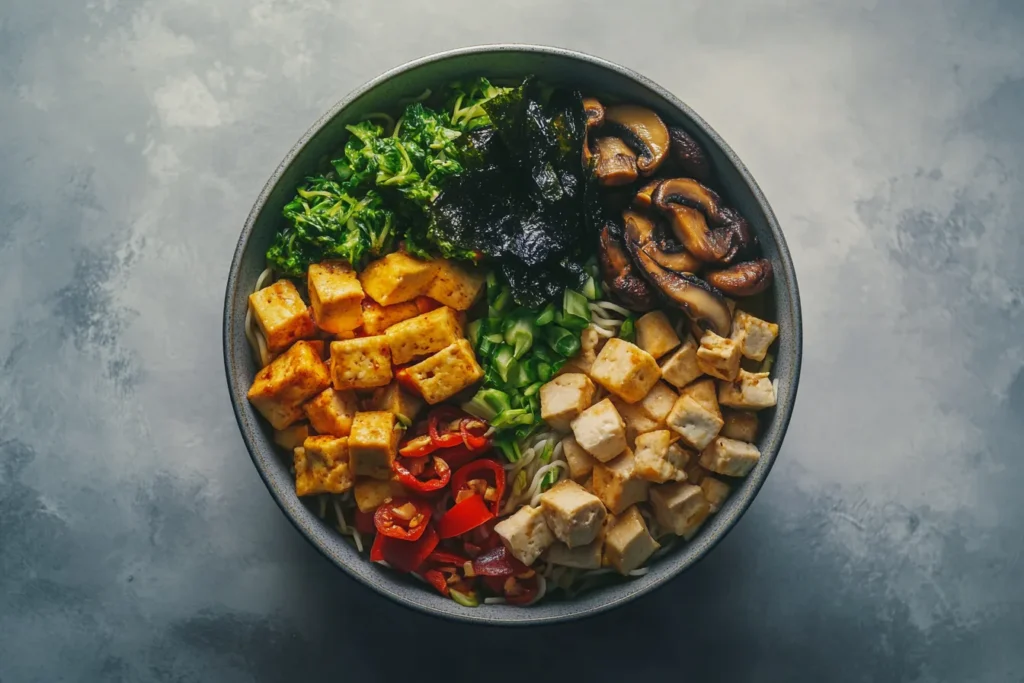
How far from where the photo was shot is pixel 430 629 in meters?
4.47

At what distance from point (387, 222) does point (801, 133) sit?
2239mm

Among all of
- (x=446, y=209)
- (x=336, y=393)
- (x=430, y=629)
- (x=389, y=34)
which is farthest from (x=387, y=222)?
(x=430, y=629)

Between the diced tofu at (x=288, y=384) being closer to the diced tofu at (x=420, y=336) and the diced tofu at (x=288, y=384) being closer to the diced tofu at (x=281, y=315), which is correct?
the diced tofu at (x=281, y=315)

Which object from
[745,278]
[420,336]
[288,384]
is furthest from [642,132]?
[288,384]

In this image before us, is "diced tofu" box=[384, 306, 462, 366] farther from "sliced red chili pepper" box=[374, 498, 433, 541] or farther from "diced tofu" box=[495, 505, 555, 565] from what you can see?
"diced tofu" box=[495, 505, 555, 565]

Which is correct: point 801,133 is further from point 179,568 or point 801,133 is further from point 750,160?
point 179,568

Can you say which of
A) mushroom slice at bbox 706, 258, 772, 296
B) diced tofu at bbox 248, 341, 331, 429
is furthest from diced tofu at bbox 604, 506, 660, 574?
diced tofu at bbox 248, 341, 331, 429

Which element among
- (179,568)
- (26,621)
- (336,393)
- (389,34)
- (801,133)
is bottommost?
(26,621)

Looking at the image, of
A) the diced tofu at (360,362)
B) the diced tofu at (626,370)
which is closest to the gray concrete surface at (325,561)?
the diced tofu at (360,362)

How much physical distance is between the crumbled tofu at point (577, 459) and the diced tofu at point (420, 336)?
685mm

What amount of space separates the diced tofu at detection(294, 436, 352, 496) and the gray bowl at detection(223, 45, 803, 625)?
11 cm

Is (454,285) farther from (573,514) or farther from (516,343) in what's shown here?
(573,514)

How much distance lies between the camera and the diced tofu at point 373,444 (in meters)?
3.74

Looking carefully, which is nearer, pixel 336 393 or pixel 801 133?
pixel 336 393
